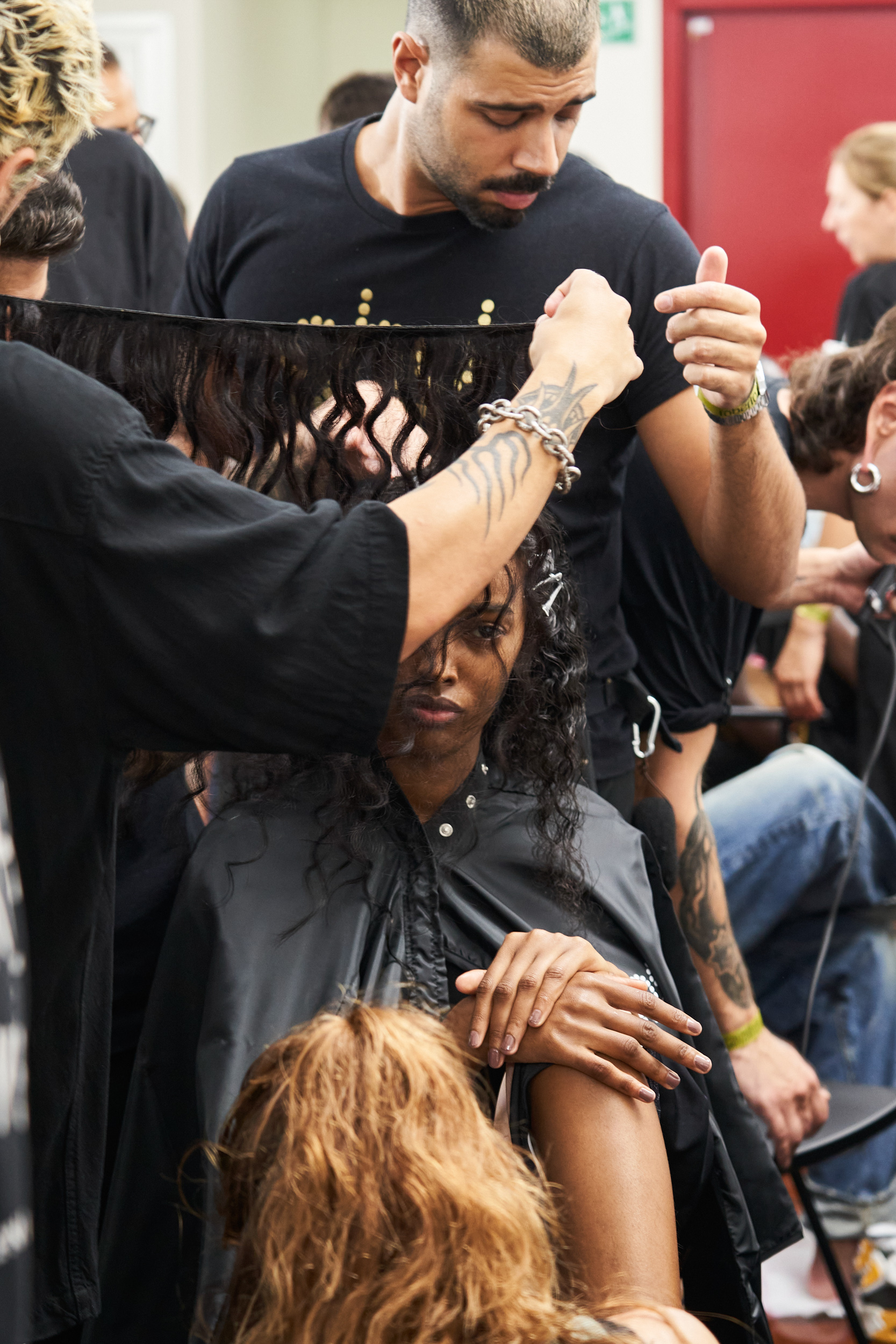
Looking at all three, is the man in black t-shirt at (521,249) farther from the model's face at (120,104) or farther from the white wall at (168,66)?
the white wall at (168,66)

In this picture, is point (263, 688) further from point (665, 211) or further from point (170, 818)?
point (665, 211)

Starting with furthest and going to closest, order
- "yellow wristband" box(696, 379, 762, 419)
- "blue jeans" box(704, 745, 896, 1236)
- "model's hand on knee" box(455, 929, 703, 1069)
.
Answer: "blue jeans" box(704, 745, 896, 1236)
"yellow wristband" box(696, 379, 762, 419)
"model's hand on knee" box(455, 929, 703, 1069)

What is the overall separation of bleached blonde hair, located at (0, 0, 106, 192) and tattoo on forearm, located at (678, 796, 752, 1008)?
1.28 m

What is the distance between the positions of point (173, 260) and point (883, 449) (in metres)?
1.48

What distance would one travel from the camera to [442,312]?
1.72 meters

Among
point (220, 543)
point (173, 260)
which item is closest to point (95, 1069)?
point (220, 543)

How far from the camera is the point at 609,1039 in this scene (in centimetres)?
125

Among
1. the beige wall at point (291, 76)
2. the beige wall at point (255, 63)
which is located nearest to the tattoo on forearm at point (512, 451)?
the beige wall at point (255, 63)

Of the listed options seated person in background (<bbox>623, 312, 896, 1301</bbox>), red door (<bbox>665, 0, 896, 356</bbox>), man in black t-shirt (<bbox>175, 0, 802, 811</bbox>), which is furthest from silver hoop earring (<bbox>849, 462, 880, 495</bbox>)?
red door (<bbox>665, 0, 896, 356</bbox>)

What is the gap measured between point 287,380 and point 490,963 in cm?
64

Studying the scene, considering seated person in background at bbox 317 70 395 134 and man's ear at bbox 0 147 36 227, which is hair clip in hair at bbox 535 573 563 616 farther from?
seated person in background at bbox 317 70 395 134

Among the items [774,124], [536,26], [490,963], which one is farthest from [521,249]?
[774,124]

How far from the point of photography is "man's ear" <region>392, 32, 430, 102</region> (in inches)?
68.8

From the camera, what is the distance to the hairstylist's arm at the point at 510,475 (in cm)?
98
